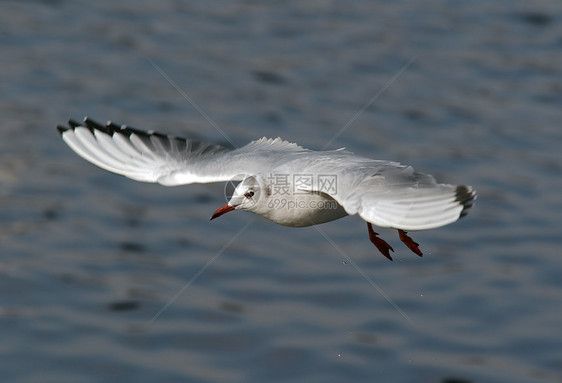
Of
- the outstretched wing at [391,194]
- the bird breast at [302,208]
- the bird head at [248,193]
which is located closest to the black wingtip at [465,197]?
the outstretched wing at [391,194]

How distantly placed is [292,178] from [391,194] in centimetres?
118

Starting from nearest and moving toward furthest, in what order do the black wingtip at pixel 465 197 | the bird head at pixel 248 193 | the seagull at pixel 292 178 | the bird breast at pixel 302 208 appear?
the black wingtip at pixel 465 197, the seagull at pixel 292 178, the bird breast at pixel 302 208, the bird head at pixel 248 193

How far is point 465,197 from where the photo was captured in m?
6.75

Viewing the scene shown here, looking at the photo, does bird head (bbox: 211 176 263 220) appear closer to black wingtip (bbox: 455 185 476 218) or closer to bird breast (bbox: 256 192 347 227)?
bird breast (bbox: 256 192 347 227)

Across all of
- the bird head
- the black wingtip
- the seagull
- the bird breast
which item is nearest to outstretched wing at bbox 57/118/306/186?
the seagull

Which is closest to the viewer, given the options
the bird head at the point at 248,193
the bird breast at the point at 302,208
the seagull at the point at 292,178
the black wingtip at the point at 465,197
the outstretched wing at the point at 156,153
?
the black wingtip at the point at 465,197

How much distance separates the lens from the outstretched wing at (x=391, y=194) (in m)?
6.71

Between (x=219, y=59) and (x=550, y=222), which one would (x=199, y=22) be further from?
(x=550, y=222)

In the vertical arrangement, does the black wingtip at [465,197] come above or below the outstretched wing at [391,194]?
above

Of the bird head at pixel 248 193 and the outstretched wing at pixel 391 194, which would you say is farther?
the bird head at pixel 248 193

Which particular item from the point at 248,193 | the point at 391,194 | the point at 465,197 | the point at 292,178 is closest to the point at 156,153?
the point at 248,193

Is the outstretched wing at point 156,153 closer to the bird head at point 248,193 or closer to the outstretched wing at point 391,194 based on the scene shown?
the bird head at point 248,193

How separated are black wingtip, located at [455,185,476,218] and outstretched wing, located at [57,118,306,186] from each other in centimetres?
229

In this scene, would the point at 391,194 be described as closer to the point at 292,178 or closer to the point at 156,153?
the point at 292,178
